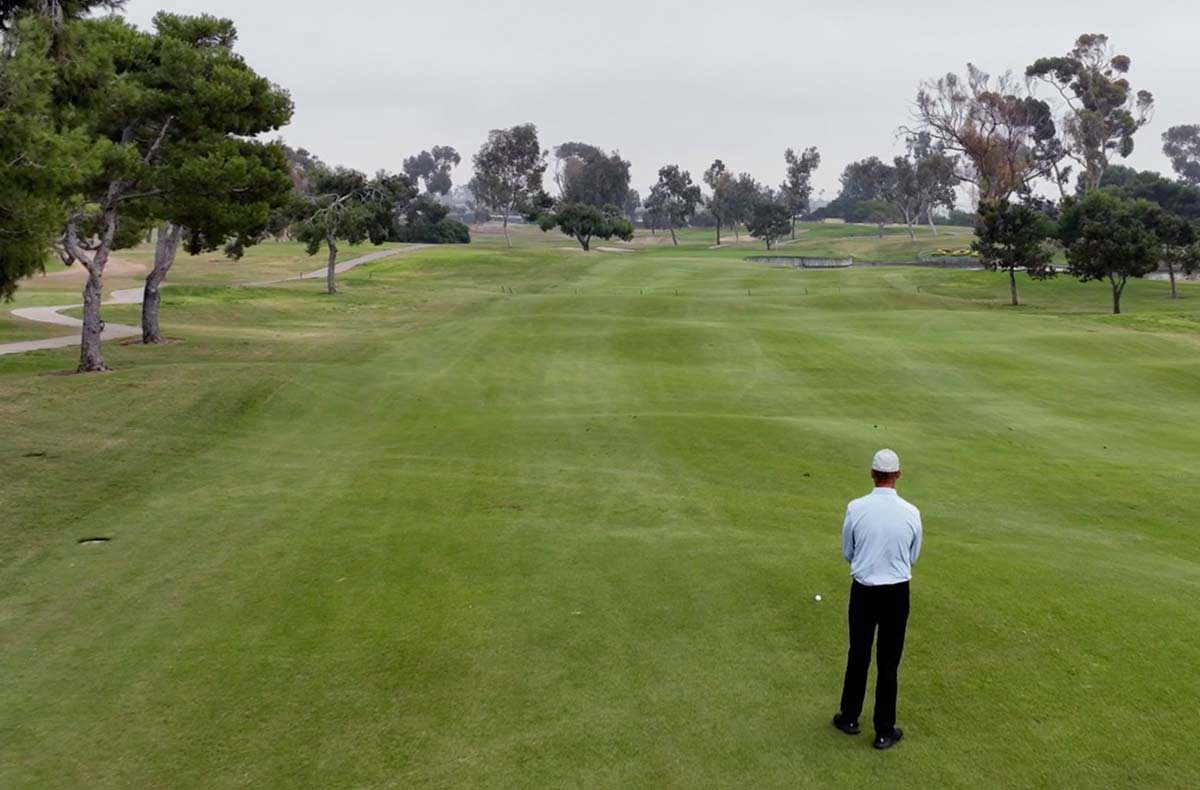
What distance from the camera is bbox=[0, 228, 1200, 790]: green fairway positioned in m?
7.19

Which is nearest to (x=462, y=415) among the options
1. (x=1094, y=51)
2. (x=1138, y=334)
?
(x=1138, y=334)

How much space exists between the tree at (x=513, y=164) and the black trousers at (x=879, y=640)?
13016 cm

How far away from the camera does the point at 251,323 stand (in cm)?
4656

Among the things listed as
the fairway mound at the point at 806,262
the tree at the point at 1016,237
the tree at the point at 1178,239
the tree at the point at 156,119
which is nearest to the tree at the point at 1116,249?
the tree at the point at 1016,237

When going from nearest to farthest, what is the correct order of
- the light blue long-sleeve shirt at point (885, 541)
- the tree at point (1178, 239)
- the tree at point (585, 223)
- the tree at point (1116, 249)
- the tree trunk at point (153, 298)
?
the light blue long-sleeve shirt at point (885, 541), the tree trunk at point (153, 298), the tree at point (1116, 249), the tree at point (1178, 239), the tree at point (585, 223)

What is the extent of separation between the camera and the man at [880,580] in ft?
24.4

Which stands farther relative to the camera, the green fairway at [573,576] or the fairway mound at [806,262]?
the fairway mound at [806,262]

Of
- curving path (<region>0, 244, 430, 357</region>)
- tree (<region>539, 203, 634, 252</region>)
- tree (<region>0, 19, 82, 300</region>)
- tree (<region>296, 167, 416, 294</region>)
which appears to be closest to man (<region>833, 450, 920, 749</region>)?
tree (<region>0, 19, 82, 300</region>)

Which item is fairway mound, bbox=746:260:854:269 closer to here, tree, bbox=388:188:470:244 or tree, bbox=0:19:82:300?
tree, bbox=388:188:470:244

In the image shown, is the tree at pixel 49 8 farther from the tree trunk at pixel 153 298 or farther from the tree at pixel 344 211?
the tree at pixel 344 211

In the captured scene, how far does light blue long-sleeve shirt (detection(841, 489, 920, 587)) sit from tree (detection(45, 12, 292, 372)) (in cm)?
2532

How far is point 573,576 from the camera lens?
11.0 metres

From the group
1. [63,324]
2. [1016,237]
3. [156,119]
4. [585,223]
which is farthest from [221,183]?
[585,223]

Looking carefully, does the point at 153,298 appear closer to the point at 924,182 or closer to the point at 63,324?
the point at 63,324
